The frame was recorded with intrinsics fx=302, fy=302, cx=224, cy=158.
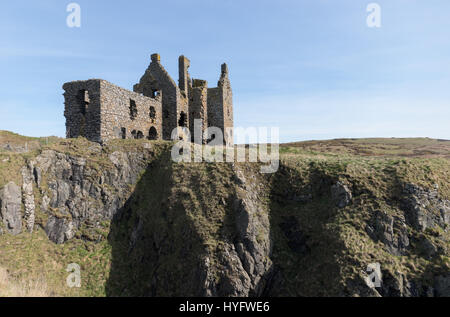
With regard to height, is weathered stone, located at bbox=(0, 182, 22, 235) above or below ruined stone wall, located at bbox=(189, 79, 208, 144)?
below

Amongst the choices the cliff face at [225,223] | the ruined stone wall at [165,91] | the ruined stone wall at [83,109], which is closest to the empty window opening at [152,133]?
the ruined stone wall at [165,91]

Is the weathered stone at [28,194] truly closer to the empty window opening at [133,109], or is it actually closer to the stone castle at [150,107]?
the stone castle at [150,107]

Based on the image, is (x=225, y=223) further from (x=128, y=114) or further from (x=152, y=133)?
(x=152, y=133)

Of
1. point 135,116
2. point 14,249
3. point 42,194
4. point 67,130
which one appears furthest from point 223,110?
point 14,249

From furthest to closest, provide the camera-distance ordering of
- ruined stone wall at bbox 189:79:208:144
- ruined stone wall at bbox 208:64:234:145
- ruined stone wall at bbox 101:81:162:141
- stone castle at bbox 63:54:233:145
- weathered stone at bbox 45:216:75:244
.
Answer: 1. ruined stone wall at bbox 208:64:234:145
2. ruined stone wall at bbox 189:79:208:144
3. ruined stone wall at bbox 101:81:162:141
4. stone castle at bbox 63:54:233:145
5. weathered stone at bbox 45:216:75:244

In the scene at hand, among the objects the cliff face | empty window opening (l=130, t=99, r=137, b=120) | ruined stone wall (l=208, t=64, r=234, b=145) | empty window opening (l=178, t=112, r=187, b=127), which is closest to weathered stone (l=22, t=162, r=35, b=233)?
the cliff face

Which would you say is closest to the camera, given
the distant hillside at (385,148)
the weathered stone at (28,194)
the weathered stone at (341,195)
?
the weathered stone at (28,194)

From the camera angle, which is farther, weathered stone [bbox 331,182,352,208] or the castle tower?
the castle tower

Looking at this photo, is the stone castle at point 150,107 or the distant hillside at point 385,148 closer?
the stone castle at point 150,107

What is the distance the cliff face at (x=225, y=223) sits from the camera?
79.4ft

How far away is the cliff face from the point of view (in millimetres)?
24188

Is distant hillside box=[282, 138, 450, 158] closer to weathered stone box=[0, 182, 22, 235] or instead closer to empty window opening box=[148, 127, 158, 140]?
empty window opening box=[148, 127, 158, 140]

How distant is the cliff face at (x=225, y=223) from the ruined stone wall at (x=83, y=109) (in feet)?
7.07

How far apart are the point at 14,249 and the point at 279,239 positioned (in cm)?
2188
